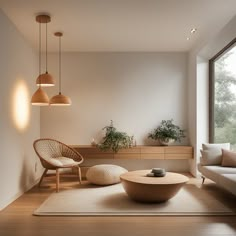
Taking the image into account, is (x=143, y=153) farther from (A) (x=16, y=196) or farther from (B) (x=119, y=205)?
(A) (x=16, y=196)

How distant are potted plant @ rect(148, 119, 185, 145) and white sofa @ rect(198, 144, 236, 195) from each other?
113 centimetres

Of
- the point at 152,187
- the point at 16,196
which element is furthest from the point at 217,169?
the point at 16,196

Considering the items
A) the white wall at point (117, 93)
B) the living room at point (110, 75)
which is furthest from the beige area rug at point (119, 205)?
the white wall at point (117, 93)

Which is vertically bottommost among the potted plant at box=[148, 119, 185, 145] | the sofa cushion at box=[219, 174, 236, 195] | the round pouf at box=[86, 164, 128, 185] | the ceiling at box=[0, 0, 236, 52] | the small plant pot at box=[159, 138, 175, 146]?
the round pouf at box=[86, 164, 128, 185]

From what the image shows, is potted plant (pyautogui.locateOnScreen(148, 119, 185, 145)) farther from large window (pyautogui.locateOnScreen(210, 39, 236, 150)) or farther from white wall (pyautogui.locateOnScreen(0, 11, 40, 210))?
white wall (pyautogui.locateOnScreen(0, 11, 40, 210))

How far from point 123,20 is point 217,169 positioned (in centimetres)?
273

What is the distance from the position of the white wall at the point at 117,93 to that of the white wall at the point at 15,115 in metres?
0.96

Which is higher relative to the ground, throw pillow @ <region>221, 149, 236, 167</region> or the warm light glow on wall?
the warm light glow on wall

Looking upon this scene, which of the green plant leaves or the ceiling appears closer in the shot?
the ceiling

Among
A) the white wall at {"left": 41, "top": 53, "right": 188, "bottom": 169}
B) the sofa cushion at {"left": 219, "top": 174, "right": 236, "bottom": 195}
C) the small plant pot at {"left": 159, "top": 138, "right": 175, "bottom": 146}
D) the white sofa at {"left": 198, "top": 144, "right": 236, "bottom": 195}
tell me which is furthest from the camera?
the white wall at {"left": 41, "top": 53, "right": 188, "bottom": 169}

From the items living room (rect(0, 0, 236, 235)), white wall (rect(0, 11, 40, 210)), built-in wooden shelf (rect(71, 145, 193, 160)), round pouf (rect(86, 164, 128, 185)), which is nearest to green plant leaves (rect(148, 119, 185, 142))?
living room (rect(0, 0, 236, 235))

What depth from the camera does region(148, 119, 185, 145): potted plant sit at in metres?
6.27

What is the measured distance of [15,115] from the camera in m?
4.58

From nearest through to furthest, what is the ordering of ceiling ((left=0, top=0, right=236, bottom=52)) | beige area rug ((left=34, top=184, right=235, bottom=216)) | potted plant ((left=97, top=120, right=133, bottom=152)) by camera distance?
1. beige area rug ((left=34, top=184, right=235, bottom=216))
2. ceiling ((left=0, top=0, right=236, bottom=52))
3. potted plant ((left=97, top=120, right=133, bottom=152))
